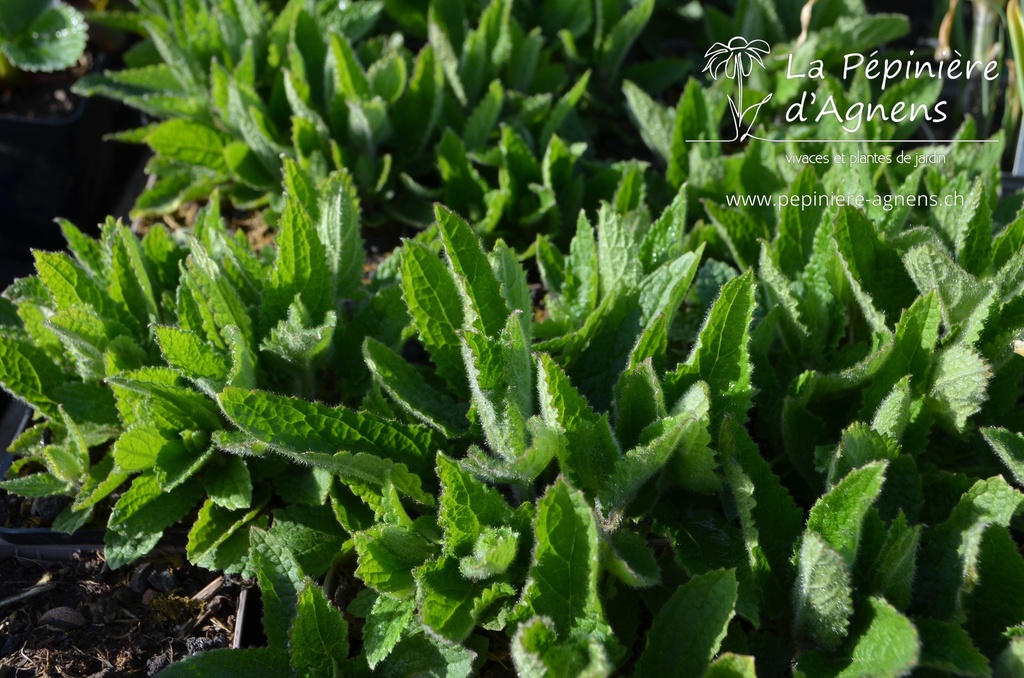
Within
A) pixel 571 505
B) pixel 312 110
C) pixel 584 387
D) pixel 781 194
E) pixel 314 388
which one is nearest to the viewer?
pixel 571 505

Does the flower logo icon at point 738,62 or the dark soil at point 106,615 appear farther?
the flower logo icon at point 738,62

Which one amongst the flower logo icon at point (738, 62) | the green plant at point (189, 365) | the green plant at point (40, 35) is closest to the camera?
the green plant at point (189, 365)

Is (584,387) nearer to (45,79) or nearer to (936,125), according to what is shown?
(936,125)

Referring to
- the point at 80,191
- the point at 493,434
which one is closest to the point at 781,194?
the point at 493,434

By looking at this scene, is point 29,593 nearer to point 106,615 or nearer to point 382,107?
point 106,615

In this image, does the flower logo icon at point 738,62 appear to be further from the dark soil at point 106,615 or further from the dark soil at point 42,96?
the dark soil at point 42,96

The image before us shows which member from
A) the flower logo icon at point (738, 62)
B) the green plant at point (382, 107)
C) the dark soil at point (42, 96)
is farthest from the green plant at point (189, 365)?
the dark soil at point (42, 96)

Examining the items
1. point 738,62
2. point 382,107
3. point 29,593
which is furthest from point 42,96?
point 738,62
